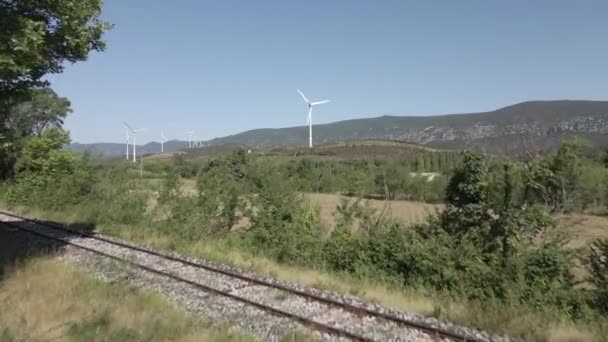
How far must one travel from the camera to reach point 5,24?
10.8 m

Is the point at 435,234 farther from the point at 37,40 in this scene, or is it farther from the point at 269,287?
the point at 37,40

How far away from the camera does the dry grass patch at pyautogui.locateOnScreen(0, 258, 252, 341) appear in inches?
333

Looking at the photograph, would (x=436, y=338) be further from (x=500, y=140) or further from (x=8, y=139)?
(x=8, y=139)

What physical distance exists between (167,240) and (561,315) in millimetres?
15418

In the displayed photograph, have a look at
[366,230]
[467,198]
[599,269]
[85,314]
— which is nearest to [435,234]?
[467,198]

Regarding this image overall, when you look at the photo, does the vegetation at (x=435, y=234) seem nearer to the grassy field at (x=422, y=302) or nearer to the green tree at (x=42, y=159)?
the grassy field at (x=422, y=302)

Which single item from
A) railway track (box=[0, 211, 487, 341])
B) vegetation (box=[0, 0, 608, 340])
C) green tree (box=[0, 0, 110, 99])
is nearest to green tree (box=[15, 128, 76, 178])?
vegetation (box=[0, 0, 608, 340])

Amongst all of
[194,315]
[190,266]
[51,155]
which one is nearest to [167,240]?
[190,266]

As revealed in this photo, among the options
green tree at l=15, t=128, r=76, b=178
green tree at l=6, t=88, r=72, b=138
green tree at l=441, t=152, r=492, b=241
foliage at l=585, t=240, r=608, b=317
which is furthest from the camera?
green tree at l=6, t=88, r=72, b=138

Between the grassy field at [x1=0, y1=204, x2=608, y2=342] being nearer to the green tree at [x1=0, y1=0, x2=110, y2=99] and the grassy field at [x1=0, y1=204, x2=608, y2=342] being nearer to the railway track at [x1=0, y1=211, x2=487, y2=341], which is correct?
the railway track at [x1=0, y1=211, x2=487, y2=341]

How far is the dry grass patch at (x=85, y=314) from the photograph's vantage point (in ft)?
27.8

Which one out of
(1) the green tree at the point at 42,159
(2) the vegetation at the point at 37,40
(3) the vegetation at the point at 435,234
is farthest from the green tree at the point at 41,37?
(1) the green tree at the point at 42,159

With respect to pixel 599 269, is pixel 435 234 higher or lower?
higher

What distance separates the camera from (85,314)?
32.6ft
